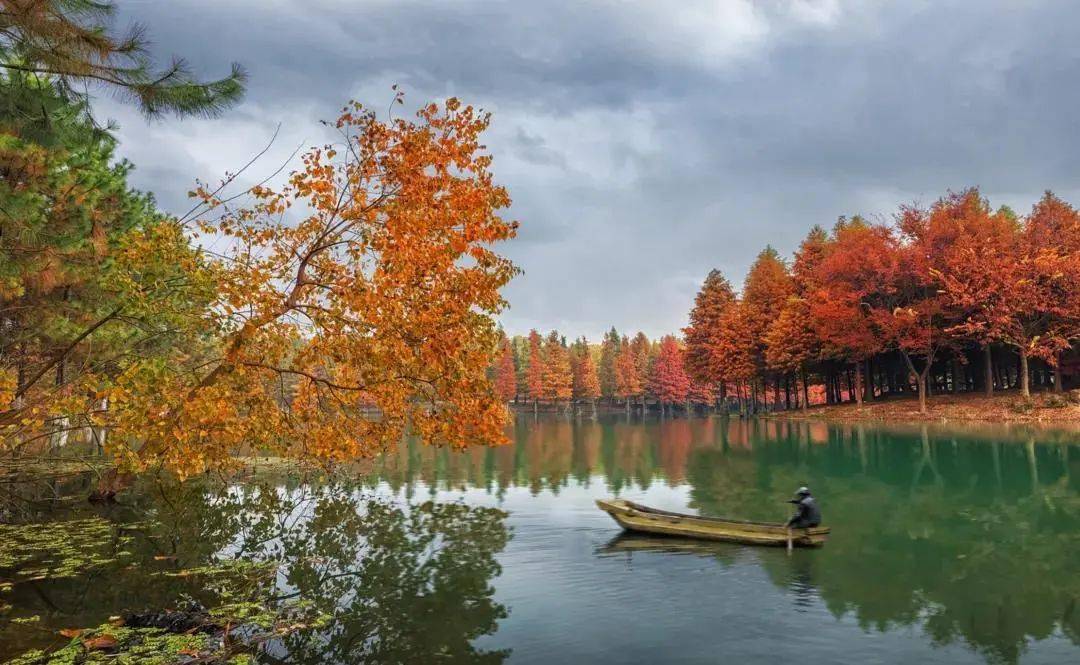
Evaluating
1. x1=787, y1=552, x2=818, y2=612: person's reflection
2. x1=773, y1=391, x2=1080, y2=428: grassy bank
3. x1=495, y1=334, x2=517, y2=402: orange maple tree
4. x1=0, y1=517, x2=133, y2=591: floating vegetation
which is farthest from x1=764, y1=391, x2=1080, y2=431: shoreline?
x1=495, y1=334, x2=517, y2=402: orange maple tree

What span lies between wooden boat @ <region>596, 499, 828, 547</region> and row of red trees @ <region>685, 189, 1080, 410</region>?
4855 cm

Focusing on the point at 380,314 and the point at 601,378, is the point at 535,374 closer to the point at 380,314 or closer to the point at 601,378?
the point at 601,378

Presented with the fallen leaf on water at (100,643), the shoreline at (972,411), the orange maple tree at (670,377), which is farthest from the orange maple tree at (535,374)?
the fallen leaf on water at (100,643)

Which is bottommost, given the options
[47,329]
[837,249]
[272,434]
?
[272,434]

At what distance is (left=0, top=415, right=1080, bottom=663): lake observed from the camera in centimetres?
1312

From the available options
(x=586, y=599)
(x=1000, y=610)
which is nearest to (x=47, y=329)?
(x=586, y=599)

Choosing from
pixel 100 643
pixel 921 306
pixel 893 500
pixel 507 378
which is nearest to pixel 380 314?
pixel 100 643

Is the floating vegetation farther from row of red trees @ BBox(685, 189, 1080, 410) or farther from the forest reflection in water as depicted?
row of red trees @ BBox(685, 189, 1080, 410)

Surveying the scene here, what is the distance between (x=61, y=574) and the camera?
16.6m

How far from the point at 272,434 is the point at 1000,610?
716 inches

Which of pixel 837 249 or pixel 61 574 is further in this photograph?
pixel 837 249

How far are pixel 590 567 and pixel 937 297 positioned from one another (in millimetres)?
57778

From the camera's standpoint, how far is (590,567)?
60.9 ft

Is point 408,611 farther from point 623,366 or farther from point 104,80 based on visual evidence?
point 623,366
